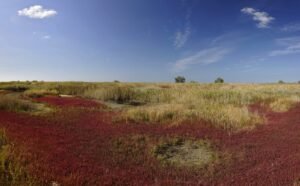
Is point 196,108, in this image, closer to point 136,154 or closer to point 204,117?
point 204,117

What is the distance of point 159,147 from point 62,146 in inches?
136

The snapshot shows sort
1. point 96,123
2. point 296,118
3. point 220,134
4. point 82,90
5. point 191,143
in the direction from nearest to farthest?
point 191,143 < point 220,134 < point 96,123 < point 296,118 < point 82,90

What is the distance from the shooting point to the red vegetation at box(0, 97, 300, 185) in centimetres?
645

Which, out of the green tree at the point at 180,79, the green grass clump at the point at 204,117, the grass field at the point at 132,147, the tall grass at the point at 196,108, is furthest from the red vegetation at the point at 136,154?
the green tree at the point at 180,79

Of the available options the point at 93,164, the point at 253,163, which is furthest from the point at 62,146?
the point at 253,163

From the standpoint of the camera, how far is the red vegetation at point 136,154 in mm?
6445

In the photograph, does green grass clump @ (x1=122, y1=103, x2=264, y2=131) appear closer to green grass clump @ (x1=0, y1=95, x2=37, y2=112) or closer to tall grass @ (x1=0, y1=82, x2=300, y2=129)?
tall grass @ (x1=0, y1=82, x2=300, y2=129)

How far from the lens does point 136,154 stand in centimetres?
917

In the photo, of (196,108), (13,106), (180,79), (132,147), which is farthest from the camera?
(180,79)

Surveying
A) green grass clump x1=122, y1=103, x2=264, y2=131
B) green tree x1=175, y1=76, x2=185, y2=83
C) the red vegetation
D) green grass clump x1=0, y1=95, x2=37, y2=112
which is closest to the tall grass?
green grass clump x1=122, y1=103, x2=264, y2=131

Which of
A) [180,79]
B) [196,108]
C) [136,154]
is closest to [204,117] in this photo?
[196,108]

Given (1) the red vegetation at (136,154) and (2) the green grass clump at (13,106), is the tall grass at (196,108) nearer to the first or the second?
(1) the red vegetation at (136,154)

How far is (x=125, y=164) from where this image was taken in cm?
802

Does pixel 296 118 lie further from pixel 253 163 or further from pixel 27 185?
pixel 27 185
